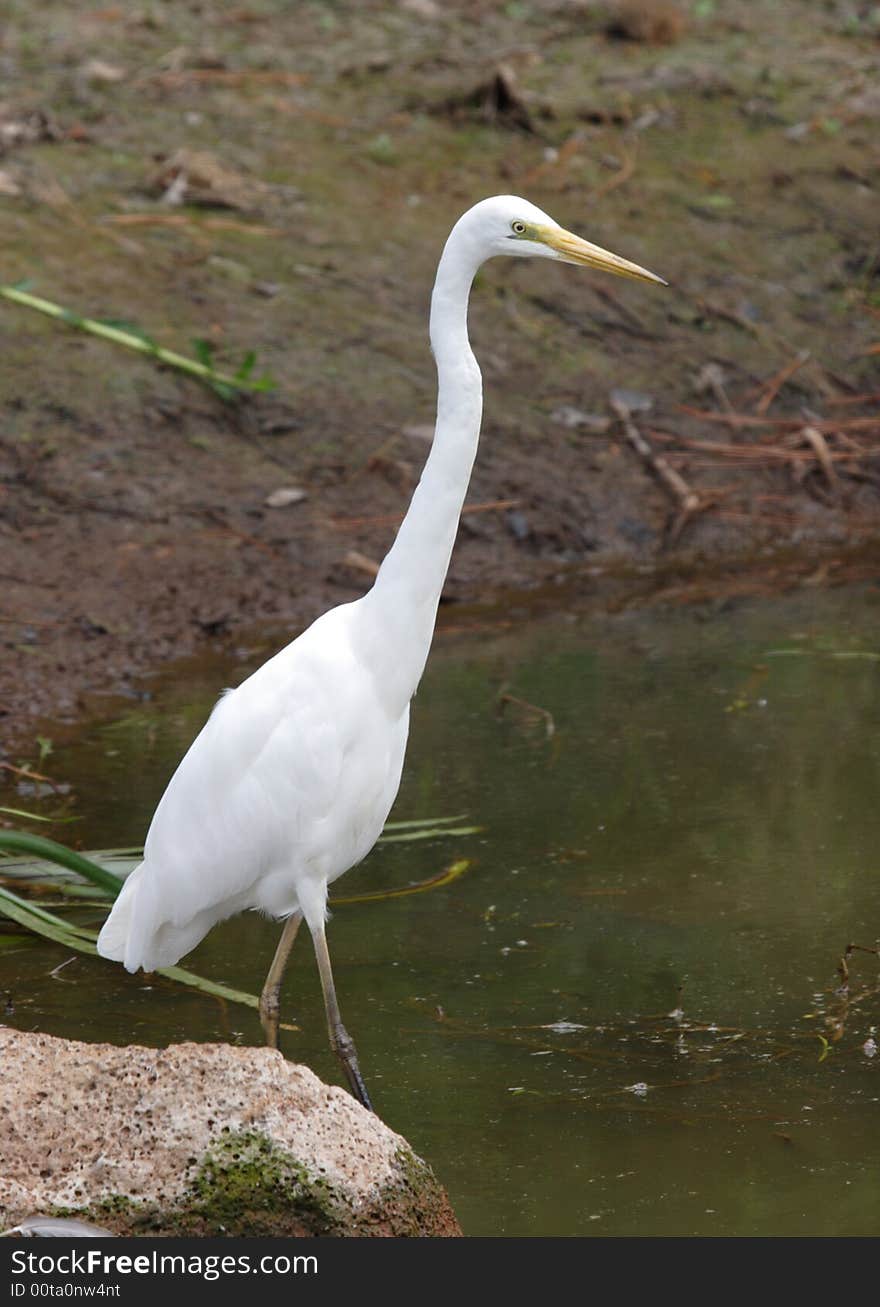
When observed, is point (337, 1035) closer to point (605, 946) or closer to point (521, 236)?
point (605, 946)

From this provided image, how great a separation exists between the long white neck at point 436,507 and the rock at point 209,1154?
1206 millimetres

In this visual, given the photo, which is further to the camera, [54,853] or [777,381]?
[777,381]

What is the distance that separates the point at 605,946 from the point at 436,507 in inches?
52.0

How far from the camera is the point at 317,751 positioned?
Result: 4070mm

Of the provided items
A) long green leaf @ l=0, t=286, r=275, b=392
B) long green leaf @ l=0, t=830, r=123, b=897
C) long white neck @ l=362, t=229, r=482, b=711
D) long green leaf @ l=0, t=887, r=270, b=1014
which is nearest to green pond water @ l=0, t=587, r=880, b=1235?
long green leaf @ l=0, t=887, r=270, b=1014

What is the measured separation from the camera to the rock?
304 cm

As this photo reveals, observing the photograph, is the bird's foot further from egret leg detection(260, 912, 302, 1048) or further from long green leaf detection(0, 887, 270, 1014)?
long green leaf detection(0, 887, 270, 1014)

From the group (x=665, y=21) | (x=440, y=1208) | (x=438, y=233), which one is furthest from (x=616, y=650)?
(x=665, y=21)

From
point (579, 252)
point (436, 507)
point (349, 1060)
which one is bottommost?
point (349, 1060)

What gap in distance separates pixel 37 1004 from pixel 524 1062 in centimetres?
122

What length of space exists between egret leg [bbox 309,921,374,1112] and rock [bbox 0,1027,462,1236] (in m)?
0.68

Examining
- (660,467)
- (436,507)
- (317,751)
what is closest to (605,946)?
(317,751)

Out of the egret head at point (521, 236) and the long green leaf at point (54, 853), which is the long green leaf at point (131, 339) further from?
the egret head at point (521, 236)

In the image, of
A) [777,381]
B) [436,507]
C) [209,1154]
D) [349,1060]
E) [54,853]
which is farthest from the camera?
[777,381]
